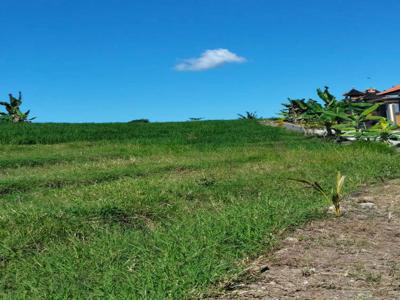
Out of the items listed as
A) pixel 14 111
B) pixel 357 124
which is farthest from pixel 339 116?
pixel 14 111

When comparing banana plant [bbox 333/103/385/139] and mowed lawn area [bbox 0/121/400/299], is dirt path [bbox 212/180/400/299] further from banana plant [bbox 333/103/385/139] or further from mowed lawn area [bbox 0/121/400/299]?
banana plant [bbox 333/103/385/139]

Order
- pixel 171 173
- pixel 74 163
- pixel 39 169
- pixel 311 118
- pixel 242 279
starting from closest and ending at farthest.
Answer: pixel 242 279 → pixel 171 173 → pixel 39 169 → pixel 74 163 → pixel 311 118

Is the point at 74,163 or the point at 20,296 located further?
the point at 74,163

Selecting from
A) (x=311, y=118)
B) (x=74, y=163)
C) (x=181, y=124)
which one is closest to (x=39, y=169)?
(x=74, y=163)

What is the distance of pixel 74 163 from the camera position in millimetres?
11234

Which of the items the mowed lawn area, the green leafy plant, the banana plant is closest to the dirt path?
the mowed lawn area

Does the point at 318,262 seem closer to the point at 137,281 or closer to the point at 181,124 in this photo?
the point at 137,281

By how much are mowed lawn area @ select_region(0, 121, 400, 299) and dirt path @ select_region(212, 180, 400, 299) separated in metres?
0.20

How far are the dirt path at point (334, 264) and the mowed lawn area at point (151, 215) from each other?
0.65ft

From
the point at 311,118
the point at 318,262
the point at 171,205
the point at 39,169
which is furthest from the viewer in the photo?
the point at 311,118

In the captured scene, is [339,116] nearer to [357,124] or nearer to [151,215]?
[357,124]

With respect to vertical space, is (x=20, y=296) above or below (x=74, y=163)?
below

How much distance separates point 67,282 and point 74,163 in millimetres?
7933

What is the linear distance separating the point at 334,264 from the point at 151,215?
113 inches
